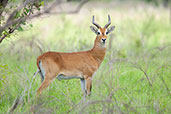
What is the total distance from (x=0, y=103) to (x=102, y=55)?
2.04m

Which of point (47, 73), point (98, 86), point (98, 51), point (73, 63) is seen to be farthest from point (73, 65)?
point (98, 86)

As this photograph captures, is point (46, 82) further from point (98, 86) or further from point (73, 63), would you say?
point (98, 86)

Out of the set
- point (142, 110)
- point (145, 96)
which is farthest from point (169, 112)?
point (145, 96)

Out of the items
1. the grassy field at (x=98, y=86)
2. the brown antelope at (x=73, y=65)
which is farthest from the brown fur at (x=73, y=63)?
the grassy field at (x=98, y=86)

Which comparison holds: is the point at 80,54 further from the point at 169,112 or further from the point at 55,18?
the point at 55,18

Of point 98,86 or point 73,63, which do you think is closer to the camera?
point 98,86

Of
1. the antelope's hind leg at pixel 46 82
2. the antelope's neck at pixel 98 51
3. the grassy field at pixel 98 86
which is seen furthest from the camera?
the antelope's neck at pixel 98 51

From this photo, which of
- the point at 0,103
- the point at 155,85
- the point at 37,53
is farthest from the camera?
the point at 37,53

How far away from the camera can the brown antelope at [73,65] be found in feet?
16.4

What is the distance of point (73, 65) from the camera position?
5371 millimetres

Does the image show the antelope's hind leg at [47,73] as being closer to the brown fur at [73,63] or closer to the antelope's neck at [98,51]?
the brown fur at [73,63]

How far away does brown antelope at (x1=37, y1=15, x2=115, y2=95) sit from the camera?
5.00 meters

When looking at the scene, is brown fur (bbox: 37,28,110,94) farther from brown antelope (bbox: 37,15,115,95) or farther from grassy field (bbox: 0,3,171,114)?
grassy field (bbox: 0,3,171,114)

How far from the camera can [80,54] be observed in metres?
5.61
